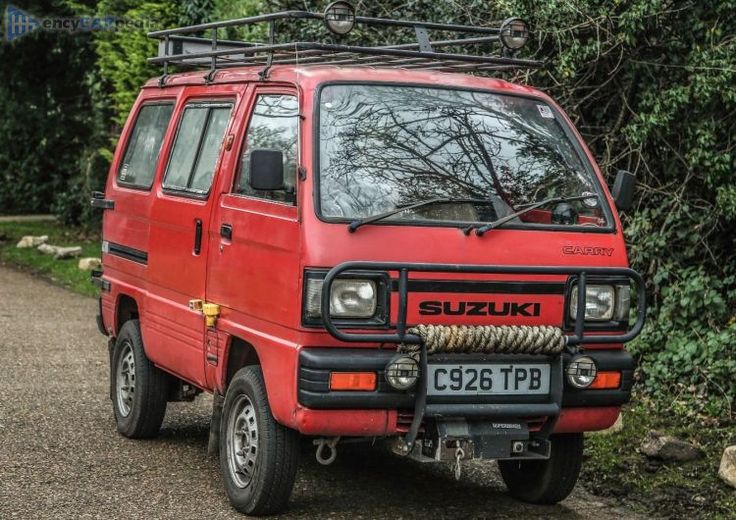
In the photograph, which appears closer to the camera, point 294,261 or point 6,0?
point 294,261

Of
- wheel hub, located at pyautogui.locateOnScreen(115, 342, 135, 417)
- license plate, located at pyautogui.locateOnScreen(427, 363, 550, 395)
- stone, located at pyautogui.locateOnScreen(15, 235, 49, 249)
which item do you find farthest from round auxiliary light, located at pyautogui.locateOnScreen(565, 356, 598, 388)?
stone, located at pyautogui.locateOnScreen(15, 235, 49, 249)

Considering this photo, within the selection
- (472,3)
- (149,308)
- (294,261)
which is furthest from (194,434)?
(472,3)

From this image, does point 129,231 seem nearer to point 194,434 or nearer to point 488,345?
point 194,434

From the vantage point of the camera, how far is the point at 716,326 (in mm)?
9102

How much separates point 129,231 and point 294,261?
267 cm

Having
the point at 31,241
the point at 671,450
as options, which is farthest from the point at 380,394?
the point at 31,241

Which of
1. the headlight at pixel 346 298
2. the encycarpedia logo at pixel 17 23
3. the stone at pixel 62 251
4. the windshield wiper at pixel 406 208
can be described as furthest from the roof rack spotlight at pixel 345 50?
the encycarpedia logo at pixel 17 23

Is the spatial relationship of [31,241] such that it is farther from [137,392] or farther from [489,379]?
[489,379]

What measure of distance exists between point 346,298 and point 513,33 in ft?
6.85

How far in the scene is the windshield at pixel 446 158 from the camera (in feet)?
19.6

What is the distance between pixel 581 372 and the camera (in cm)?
599

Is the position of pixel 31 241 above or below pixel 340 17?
below

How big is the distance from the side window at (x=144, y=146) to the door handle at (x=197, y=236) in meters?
1.05

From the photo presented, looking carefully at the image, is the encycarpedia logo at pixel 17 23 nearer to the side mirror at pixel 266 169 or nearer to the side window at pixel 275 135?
the side window at pixel 275 135
